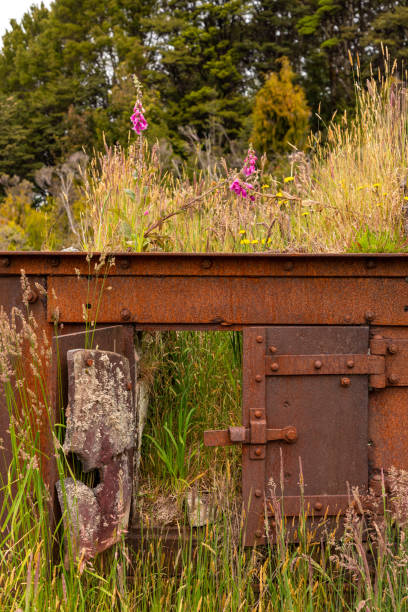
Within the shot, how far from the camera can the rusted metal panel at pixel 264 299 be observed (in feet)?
8.72

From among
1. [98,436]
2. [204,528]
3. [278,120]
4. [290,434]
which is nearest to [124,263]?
[98,436]

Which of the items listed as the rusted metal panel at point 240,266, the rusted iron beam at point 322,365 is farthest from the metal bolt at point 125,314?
the rusted iron beam at point 322,365

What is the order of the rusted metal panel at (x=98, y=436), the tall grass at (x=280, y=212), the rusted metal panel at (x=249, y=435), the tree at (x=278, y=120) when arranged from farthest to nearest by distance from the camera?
the tree at (x=278, y=120)
the tall grass at (x=280, y=212)
the rusted metal panel at (x=249, y=435)
the rusted metal panel at (x=98, y=436)

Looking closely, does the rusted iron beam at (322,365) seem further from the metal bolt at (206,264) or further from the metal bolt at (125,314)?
the metal bolt at (125,314)

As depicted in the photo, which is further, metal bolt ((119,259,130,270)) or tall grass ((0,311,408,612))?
metal bolt ((119,259,130,270))

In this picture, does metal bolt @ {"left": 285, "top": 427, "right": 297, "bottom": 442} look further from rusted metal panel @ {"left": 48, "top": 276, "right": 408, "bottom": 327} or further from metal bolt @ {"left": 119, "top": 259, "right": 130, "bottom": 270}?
metal bolt @ {"left": 119, "top": 259, "right": 130, "bottom": 270}

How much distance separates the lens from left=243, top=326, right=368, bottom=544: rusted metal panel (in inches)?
103

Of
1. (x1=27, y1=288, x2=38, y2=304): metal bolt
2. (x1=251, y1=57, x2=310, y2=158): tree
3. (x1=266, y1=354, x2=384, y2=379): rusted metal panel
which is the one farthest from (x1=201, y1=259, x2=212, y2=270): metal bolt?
(x1=251, y1=57, x2=310, y2=158): tree

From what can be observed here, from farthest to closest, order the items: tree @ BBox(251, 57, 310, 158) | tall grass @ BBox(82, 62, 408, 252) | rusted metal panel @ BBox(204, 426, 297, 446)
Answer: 1. tree @ BBox(251, 57, 310, 158)
2. tall grass @ BBox(82, 62, 408, 252)
3. rusted metal panel @ BBox(204, 426, 297, 446)

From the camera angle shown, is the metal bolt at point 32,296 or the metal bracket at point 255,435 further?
the metal bolt at point 32,296

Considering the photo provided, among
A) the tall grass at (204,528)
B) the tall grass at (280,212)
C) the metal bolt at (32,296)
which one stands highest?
the tall grass at (280,212)

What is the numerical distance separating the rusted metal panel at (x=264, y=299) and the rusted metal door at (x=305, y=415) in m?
0.08

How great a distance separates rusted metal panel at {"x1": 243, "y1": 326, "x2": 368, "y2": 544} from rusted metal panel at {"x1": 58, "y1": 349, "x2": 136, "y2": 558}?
2.30 feet

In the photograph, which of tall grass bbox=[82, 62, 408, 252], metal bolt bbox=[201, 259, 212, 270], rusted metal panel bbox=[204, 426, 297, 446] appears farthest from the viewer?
tall grass bbox=[82, 62, 408, 252]
